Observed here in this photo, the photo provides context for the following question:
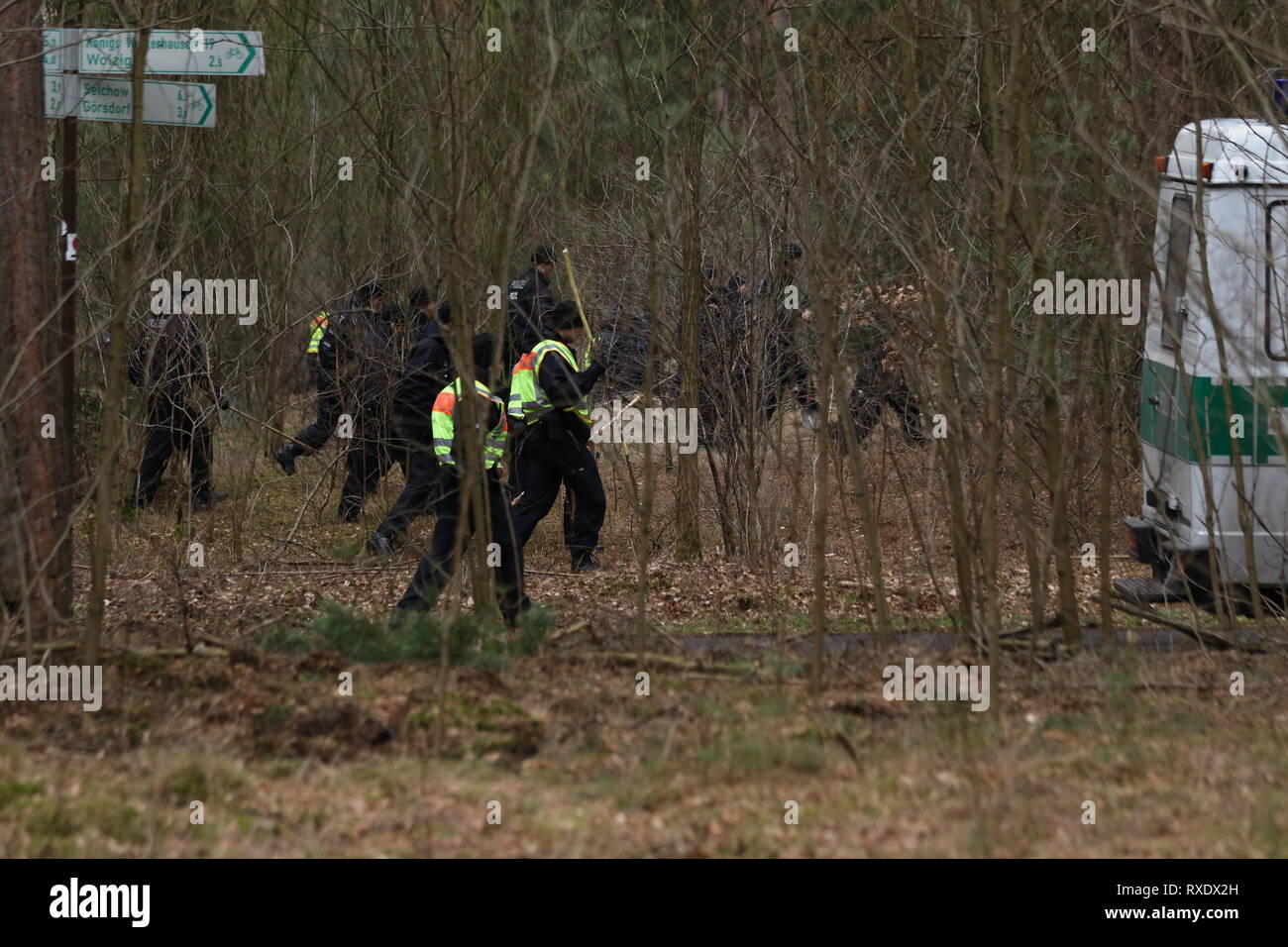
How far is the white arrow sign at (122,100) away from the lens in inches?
288

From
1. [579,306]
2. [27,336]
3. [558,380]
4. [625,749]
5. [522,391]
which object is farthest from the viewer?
[522,391]

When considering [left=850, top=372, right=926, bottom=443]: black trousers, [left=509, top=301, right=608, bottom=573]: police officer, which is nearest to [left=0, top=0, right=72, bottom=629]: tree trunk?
[left=509, top=301, right=608, bottom=573]: police officer

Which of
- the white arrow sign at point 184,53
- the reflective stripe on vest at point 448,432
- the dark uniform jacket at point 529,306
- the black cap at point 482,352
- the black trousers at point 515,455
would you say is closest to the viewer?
the white arrow sign at point 184,53

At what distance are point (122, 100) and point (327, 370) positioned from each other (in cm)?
600

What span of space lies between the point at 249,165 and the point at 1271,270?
8.58 metres

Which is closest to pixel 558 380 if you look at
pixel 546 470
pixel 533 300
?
pixel 546 470

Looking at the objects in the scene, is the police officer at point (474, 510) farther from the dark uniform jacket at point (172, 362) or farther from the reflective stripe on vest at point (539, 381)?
the dark uniform jacket at point (172, 362)

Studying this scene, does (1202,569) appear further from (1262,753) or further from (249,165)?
(249,165)

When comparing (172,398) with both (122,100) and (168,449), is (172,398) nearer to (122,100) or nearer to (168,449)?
→ (168,449)

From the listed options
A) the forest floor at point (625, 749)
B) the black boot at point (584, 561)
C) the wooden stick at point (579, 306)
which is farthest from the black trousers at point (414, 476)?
the forest floor at point (625, 749)

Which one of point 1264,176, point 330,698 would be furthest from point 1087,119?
point 330,698

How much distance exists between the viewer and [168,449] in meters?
13.2

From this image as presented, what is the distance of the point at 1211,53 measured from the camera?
34.7 feet

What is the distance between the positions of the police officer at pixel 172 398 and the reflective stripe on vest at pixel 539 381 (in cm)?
240
